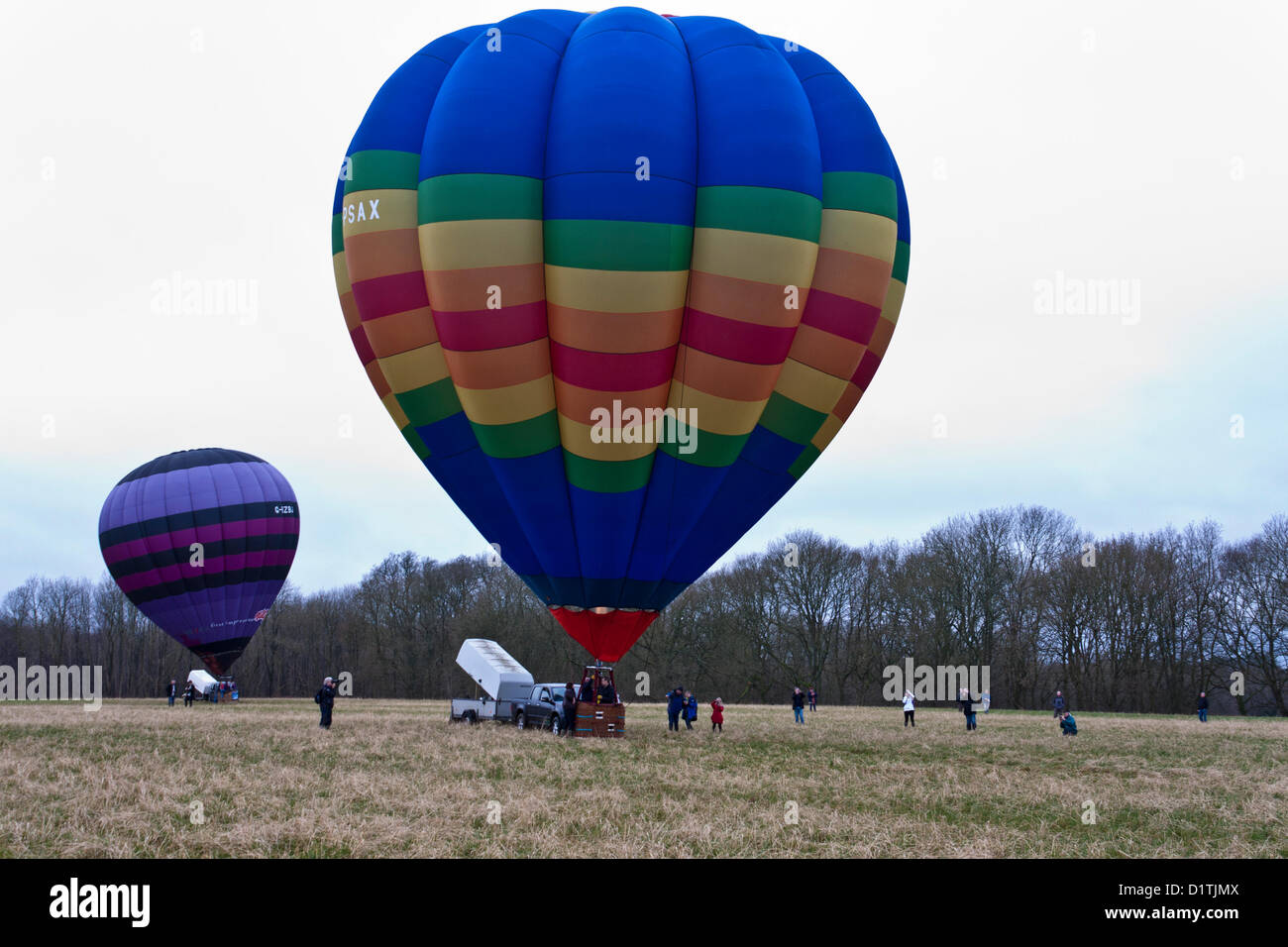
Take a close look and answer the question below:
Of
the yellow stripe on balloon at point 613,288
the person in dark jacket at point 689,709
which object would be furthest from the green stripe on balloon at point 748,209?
the person in dark jacket at point 689,709

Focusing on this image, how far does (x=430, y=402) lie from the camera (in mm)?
15648

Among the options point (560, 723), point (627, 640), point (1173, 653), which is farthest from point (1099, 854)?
point (1173, 653)

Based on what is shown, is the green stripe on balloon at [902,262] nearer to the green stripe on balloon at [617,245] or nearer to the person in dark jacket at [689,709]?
the green stripe on balloon at [617,245]

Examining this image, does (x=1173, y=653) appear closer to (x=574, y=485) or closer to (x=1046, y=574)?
(x=1046, y=574)

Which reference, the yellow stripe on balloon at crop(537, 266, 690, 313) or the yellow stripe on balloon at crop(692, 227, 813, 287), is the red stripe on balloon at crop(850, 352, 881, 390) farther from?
the yellow stripe on balloon at crop(537, 266, 690, 313)

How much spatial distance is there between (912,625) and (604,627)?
1855 inches

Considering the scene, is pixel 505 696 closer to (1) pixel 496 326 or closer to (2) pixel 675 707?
(2) pixel 675 707

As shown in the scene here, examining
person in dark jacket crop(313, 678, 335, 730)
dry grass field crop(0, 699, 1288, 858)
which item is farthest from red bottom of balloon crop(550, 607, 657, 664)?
person in dark jacket crop(313, 678, 335, 730)

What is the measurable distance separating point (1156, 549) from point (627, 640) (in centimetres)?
4946

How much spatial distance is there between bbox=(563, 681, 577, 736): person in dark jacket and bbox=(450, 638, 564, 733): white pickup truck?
48cm

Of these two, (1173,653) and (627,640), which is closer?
(627,640)

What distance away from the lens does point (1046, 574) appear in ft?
187

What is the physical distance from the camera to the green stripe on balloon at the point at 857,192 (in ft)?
49.9
